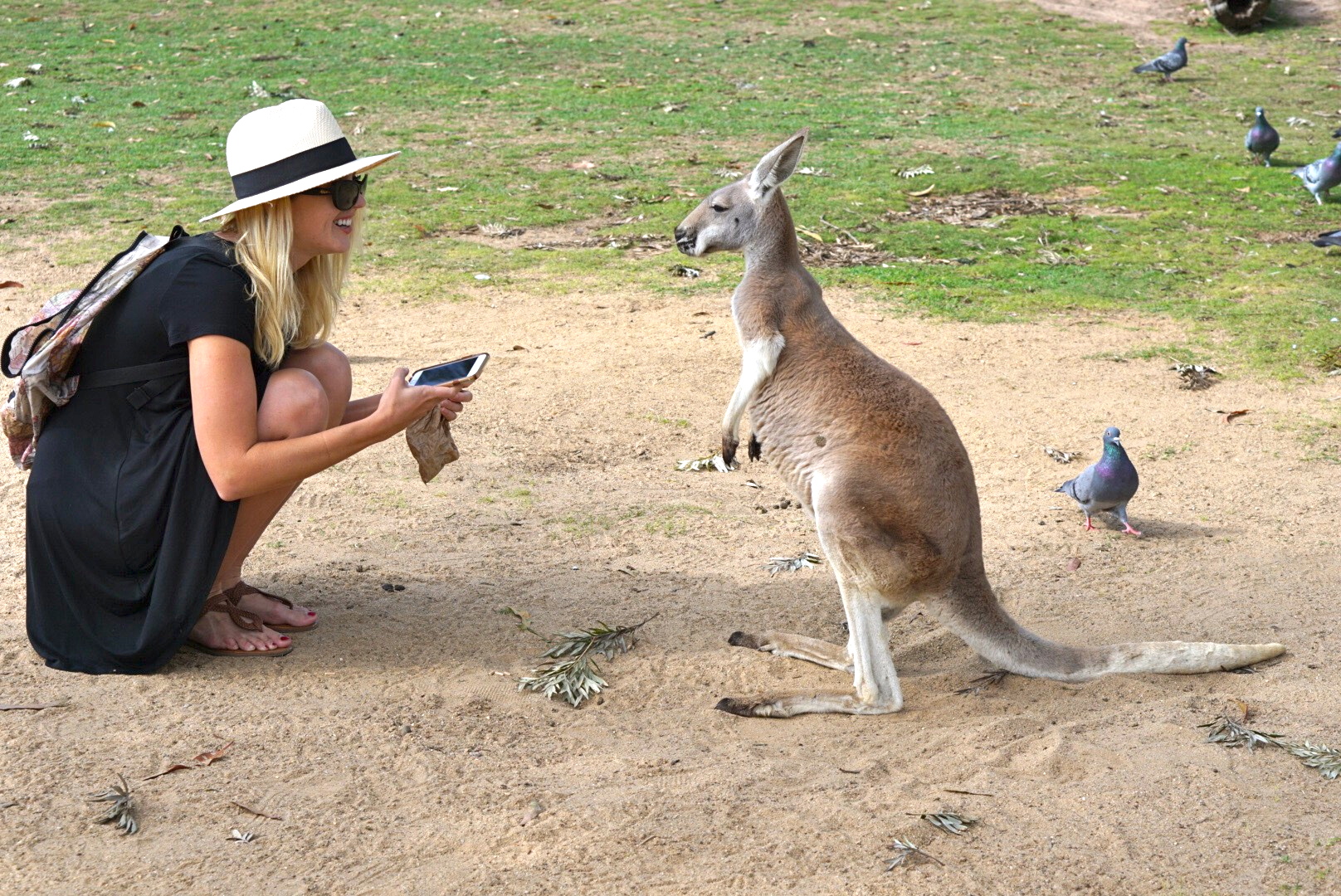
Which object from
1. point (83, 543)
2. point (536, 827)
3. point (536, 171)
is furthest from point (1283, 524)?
point (536, 171)

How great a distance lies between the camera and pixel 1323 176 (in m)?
7.74

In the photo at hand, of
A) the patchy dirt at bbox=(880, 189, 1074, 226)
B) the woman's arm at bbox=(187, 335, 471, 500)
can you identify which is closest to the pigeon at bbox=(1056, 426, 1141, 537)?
the woman's arm at bbox=(187, 335, 471, 500)

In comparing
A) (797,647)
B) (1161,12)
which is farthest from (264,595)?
(1161,12)

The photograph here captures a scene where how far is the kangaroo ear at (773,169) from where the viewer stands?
3486 millimetres

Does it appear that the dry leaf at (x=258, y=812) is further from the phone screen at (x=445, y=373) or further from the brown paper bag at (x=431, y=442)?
the phone screen at (x=445, y=373)

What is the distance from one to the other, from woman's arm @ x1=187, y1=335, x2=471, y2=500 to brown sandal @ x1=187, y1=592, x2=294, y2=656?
0.41 m

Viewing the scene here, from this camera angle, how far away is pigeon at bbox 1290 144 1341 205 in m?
7.68

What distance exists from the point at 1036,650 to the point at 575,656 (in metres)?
1.11

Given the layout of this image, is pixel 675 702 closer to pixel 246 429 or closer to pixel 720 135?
pixel 246 429

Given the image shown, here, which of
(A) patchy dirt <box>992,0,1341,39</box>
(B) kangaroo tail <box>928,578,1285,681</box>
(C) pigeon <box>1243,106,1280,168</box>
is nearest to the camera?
(B) kangaroo tail <box>928,578,1285,681</box>

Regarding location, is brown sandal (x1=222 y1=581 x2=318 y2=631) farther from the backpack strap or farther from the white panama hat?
the white panama hat

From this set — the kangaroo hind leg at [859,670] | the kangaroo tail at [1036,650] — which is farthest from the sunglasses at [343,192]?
the kangaroo tail at [1036,650]

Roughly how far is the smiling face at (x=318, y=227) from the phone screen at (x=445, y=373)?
0.35m

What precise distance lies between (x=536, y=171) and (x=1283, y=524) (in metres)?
5.18
